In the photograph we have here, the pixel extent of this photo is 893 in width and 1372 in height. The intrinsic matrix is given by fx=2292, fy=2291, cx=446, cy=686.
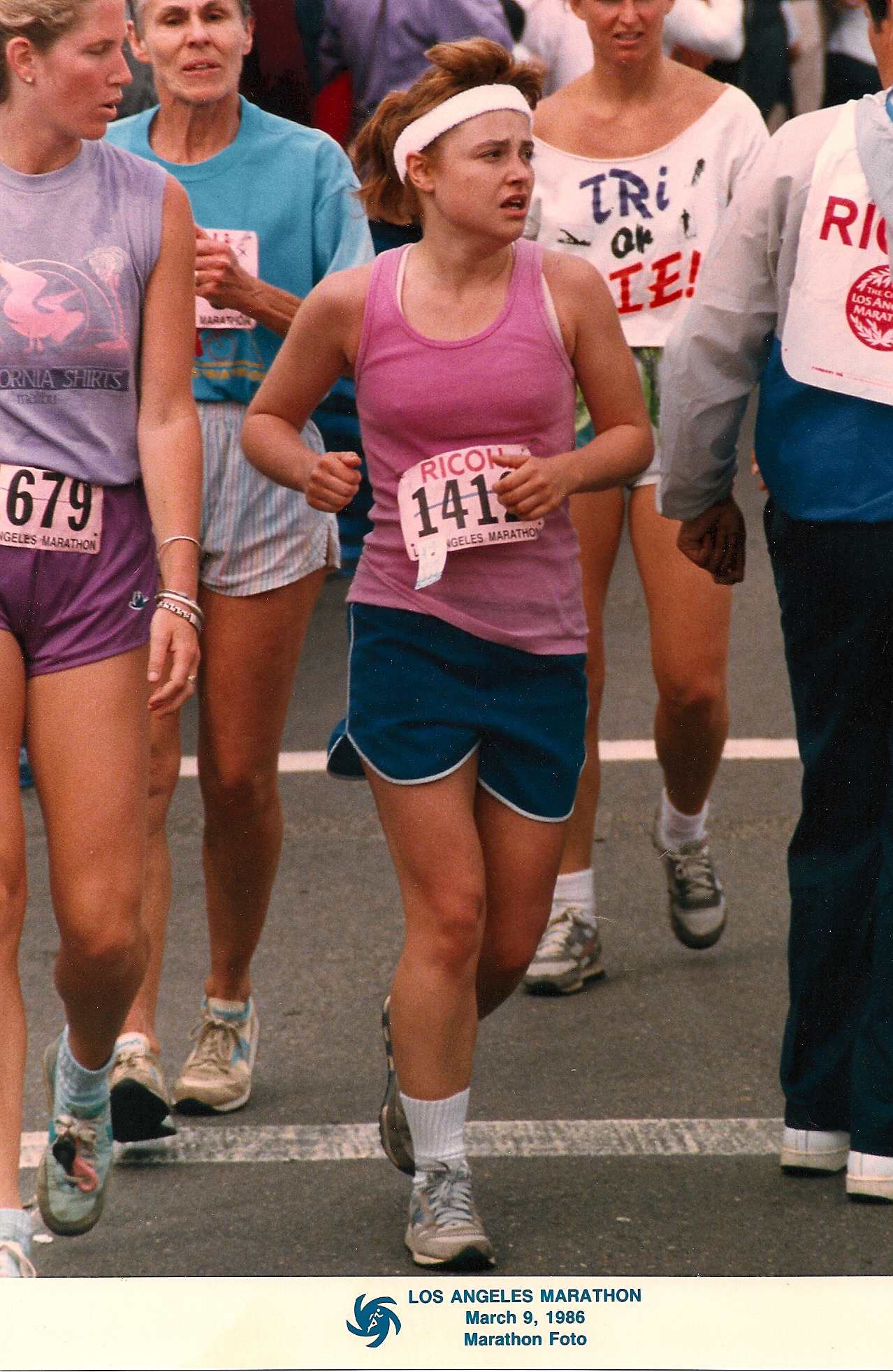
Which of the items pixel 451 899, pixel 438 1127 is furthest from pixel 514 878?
pixel 438 1127

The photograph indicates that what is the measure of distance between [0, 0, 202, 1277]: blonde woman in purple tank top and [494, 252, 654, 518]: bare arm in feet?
2.03

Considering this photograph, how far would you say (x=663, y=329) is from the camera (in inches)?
196

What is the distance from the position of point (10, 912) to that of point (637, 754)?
385 cm

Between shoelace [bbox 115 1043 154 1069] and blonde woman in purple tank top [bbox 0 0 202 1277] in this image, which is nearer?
blonde woman in purple tank top [bbox 0 0 202 1277]

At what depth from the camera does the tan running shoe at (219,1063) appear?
14.6 feet

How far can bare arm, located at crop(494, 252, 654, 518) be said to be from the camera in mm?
3750

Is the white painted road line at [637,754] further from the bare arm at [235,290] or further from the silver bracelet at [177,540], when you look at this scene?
the silver bracelet at [177,540]

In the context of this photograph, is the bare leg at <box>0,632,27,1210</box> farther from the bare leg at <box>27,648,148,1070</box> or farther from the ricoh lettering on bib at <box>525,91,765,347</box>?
the ricoh lettering on bib at <box>525,91,765,347</box>

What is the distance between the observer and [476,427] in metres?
3.68

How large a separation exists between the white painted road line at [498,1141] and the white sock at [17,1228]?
0.93 m

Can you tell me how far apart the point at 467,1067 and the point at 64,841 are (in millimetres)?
778

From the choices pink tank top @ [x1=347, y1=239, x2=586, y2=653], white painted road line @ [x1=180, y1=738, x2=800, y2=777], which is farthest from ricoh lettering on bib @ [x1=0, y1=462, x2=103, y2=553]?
white painted road line @ [x1=180, y1=738, x2=800, y2=777]

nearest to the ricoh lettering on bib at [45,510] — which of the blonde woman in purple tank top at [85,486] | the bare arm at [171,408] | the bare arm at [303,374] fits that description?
the blonde woman in purple tank top at [85,486]

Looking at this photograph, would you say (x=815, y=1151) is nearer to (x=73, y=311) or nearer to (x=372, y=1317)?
(x=372, y=1317)
